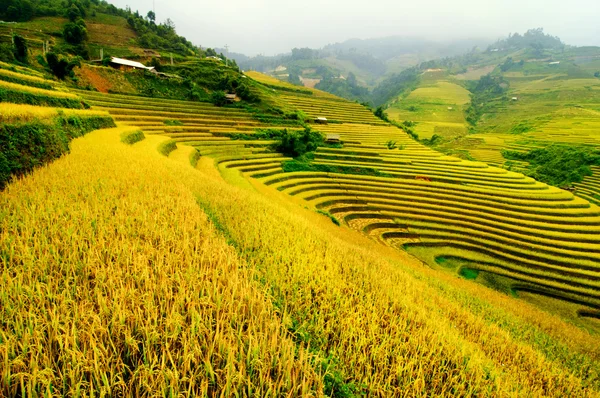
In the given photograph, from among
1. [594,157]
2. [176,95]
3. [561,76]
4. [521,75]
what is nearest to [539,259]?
[594,157]

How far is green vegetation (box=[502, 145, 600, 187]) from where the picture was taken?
3466cm

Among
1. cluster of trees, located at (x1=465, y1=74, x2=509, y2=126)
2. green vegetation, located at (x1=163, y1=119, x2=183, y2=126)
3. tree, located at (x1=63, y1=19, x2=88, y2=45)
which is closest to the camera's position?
green vegetation, located at (x1=163, y1=119, x2=183, y2=126)

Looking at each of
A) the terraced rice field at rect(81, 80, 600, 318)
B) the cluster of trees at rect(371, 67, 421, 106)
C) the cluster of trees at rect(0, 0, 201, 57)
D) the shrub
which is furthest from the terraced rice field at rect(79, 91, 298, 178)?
the cluster of trees at rect(371, 67, 421, 106)

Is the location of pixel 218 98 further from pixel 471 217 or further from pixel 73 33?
pixel 471 217

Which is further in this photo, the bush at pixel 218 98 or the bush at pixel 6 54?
the bush at pixel 218 98

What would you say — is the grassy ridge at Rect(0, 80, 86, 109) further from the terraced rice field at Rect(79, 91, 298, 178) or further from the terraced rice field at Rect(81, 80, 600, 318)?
the terraced rice field at Rect(81, 80, 600, 318)

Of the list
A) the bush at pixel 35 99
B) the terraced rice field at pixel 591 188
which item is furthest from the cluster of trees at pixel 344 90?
the bush at pixel 35 99

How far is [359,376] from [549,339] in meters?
6.44

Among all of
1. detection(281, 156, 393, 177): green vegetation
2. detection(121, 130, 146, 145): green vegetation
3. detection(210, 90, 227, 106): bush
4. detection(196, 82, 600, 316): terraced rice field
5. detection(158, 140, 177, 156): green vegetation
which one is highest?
detection(210, 90, 227, 106): bush

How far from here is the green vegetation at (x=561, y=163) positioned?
114 feet

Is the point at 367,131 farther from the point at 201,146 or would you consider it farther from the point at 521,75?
the point at 521,75

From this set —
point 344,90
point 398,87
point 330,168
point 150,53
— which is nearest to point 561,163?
point 330,168

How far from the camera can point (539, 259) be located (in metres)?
17.1

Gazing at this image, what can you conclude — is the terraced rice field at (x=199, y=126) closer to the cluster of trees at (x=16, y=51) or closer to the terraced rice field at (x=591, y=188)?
the cluster of trees at (x=16, y=51)
